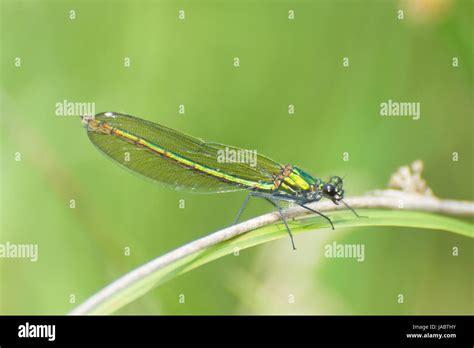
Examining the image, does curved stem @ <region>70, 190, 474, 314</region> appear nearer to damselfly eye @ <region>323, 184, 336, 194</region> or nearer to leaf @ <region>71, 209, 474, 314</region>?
leaf @ <region>71, 209, 474, 314</region>

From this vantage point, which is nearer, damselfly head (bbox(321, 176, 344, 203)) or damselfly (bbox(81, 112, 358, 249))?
damselfly head (bbox(321, 176, 344, 203))

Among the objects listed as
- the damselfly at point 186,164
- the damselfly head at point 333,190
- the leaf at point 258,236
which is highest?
the damselfly at point 186,164

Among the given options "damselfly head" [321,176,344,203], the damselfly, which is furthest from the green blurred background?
the damselfly

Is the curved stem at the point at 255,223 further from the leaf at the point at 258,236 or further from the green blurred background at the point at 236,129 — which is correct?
the green blurred background at the point at 236,129

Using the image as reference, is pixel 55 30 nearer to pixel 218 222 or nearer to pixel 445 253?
pixel 218 222

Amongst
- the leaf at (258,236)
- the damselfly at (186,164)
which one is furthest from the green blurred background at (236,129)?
the leaf at (258,236)
